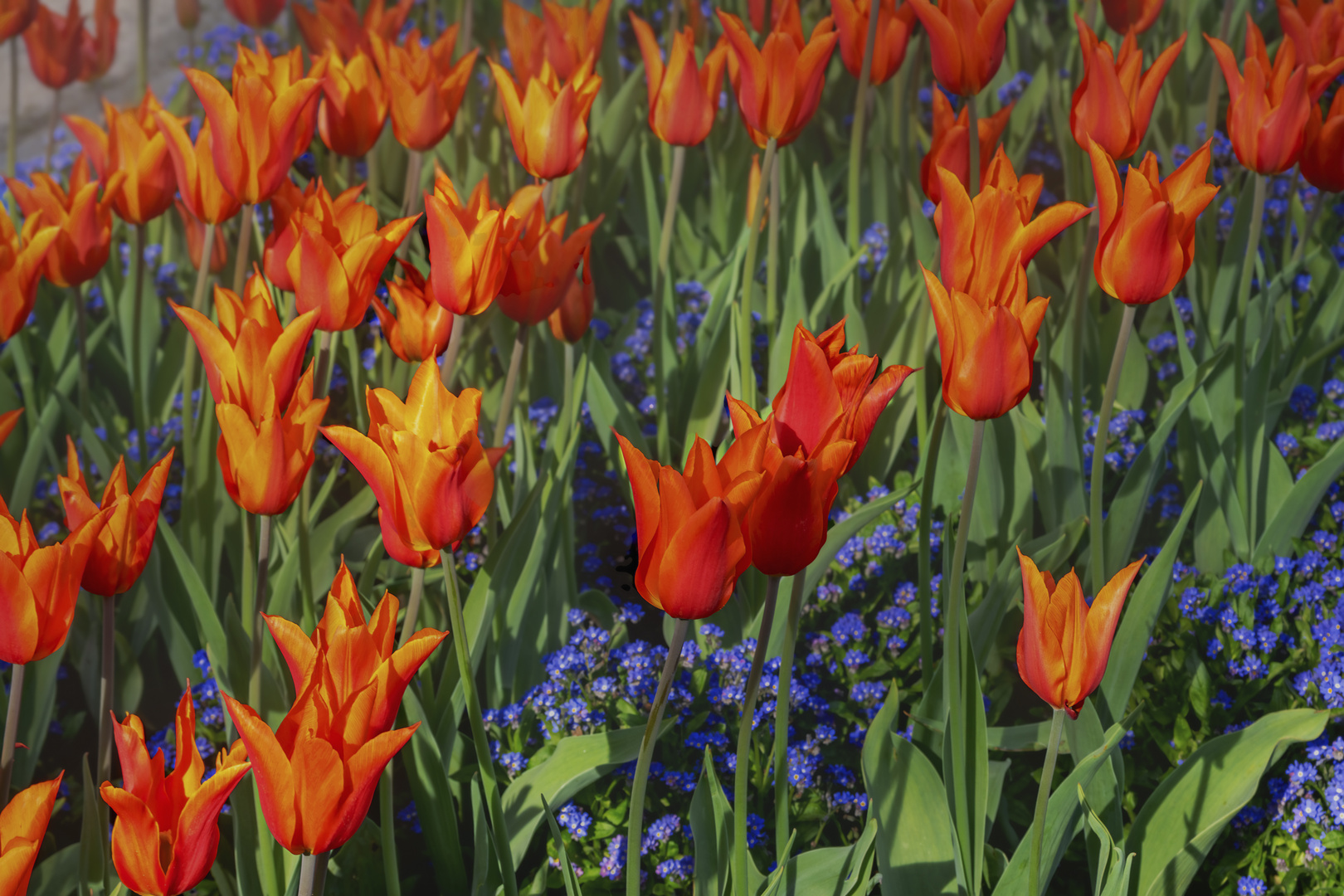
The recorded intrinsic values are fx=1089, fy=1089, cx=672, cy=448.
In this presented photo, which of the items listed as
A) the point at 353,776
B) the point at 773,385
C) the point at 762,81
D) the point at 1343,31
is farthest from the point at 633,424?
the point at 1343,31

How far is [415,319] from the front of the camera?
148 centimetres

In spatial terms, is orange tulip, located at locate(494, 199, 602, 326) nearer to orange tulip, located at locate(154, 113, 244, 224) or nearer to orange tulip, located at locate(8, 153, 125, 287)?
orange tulip, located at locate(154, 113, 244, 224)

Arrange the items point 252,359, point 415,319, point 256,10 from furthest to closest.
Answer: point 256,10 → point 415,319 → point 252,359

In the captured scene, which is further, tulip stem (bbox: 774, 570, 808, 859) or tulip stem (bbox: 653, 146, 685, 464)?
tulip stem (bbox: 653, 146, 685, 464)

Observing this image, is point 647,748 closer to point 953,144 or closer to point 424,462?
point 424,462

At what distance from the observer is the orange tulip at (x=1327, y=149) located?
1780 mm

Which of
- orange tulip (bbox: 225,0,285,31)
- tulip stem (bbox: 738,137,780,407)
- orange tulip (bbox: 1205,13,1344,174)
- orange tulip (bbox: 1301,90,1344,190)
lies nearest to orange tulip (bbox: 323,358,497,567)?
tulip stem (bbox: 738,137,780,407)

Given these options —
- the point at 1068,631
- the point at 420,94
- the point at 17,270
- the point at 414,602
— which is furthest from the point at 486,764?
the point at 420,94

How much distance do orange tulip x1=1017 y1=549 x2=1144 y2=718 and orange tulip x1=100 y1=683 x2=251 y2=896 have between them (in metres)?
0.70

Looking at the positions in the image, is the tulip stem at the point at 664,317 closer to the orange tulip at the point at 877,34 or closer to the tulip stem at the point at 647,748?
the orange tulip at the point at 877,34

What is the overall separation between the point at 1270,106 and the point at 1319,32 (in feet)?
1.32

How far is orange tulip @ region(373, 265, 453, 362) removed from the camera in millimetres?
1473

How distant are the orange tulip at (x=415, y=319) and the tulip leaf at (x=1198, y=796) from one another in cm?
110

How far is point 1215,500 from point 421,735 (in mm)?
1401
